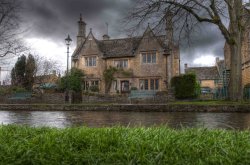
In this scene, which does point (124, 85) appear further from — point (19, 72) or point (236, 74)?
point (236, 74)

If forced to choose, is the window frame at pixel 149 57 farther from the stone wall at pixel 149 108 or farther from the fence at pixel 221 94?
the stone wall at pixel 149 108

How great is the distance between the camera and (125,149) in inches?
112

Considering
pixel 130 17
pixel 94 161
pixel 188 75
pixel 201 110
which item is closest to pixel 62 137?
pixel 94 161

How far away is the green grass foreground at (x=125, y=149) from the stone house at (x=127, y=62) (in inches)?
1244

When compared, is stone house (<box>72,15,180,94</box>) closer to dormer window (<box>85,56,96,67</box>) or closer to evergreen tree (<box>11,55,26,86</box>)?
dormer window (<box>85,56,96,67</box>)

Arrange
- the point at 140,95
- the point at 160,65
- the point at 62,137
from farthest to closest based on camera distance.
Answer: the point at 160,65
the point at 140,95
the point at 62,137

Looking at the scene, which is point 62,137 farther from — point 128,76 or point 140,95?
point 128,76

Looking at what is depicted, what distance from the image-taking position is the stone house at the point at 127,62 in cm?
3584

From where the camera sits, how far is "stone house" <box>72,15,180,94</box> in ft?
118

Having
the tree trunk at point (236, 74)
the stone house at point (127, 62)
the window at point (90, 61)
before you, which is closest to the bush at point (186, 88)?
the stone house at point (127, 62)

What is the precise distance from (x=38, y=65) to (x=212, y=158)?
44467 mm

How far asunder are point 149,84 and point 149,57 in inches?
133

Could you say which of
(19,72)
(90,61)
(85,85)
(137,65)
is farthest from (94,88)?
(19,72)

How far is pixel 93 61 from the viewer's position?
39.1 metres
